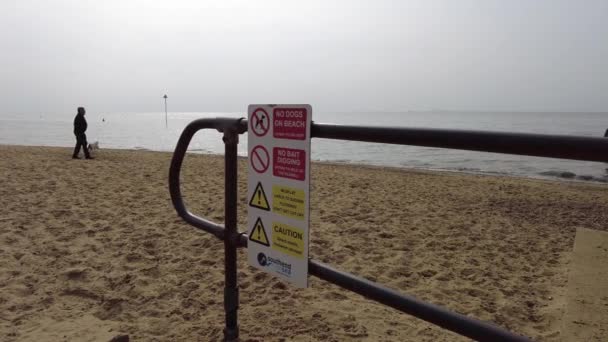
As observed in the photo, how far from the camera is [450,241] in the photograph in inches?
178

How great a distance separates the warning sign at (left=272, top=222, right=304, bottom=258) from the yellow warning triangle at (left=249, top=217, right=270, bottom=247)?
0.05 m

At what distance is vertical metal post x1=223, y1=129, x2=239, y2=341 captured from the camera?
1627 millimetres

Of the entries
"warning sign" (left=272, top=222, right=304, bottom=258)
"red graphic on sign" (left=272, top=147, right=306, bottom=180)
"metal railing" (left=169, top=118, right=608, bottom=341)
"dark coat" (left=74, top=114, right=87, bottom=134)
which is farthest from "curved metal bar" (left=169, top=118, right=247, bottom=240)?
"dark coat" (left=74, top=114, right=87, bottom=134)

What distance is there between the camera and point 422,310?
1.10 m

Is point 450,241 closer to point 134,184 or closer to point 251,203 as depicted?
point 251,203

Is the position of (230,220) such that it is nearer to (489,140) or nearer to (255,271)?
(489,140)

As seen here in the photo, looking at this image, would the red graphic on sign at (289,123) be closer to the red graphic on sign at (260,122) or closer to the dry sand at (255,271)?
the red graphic on sign at (260,122)

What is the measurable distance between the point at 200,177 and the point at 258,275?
593 cm

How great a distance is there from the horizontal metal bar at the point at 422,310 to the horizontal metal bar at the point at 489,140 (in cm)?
43

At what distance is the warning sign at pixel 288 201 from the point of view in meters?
1.36

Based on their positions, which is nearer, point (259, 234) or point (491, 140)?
point (491, 140)

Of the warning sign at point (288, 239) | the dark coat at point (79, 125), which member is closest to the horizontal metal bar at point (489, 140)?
the warning sign at point (288, 239)

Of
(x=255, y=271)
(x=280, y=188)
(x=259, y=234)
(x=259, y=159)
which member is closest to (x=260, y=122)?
(x=259, y=159)

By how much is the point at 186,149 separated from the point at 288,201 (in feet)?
2.58
